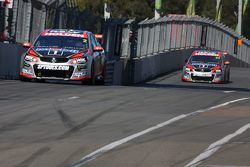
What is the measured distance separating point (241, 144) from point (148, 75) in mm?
32111

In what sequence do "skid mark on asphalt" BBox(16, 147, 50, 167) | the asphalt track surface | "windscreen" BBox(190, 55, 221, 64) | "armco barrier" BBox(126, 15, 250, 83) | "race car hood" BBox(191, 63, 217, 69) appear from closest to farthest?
"skid mark on asphalt" BBox(16, 147, 50, 167) → the asphalt track surface → "armco barrier" BBox(126, 15, 250, 83) → "race car hood" BBox(191, 63, 217, 69) → "windscreen" BBox(190, 55, 221, 64)

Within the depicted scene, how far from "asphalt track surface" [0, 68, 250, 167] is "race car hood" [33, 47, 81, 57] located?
2347mm

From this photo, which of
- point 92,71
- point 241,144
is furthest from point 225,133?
point 92,71

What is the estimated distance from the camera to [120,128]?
14.3m

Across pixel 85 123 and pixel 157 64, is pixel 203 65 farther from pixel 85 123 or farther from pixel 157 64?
pixel 85 123

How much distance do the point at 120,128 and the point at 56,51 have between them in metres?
11.0

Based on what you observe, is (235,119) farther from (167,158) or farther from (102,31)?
(102,31)

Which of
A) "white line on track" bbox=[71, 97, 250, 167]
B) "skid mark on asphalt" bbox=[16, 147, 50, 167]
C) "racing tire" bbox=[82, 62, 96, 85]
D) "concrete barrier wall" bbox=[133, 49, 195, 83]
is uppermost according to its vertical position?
"concrete barrier wall" bbox=[133, 49, 195, 83]

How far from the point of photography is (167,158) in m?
10.9

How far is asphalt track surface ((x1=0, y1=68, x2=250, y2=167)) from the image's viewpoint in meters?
10.9

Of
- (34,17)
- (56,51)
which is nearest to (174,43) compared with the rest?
(34,17)

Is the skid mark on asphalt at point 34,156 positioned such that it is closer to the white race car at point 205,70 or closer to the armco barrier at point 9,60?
the armco barrier at point 9,60

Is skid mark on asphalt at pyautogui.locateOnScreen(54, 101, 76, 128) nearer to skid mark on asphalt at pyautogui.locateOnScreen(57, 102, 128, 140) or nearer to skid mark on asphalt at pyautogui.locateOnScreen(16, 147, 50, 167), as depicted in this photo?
skid mark on asphalt at pyautogui.locateOnScreen(57, 102, 128, 140)

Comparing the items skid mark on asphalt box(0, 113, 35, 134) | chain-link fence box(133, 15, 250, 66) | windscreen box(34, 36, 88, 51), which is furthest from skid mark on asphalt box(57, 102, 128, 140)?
chain-link fence box(133, 15, 250, 66)
